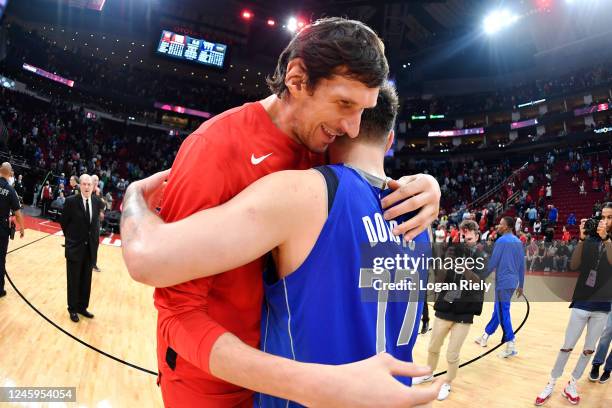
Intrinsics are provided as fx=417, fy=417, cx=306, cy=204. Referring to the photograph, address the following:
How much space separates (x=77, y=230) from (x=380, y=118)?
18.1 ft

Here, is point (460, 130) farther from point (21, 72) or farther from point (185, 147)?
point (185, 147)

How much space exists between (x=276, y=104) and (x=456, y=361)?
3958 mm

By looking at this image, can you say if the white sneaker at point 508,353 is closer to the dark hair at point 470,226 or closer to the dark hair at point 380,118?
the dark hair at point 470,226

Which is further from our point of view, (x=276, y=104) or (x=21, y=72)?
(x=21, y=72)

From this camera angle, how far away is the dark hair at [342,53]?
1110 mm

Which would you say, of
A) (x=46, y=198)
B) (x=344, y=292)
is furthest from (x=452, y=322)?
(x=46, y=198)

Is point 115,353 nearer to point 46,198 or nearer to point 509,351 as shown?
point 509,351

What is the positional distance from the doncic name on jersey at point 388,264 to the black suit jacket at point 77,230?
5.49m

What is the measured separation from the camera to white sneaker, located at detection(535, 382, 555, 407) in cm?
432

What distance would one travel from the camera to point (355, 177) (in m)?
1.09

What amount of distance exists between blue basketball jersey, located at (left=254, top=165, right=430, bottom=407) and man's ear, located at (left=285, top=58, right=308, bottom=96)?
281 mm

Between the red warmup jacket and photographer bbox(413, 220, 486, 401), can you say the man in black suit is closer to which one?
photographer bbox(413, 220, 486, 401)

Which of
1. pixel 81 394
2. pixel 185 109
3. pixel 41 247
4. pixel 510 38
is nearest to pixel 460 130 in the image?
pixel 510 38

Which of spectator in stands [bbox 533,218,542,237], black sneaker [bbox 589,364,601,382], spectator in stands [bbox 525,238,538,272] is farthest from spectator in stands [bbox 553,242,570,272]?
black sneaker [bbox 589,364,601,382]
